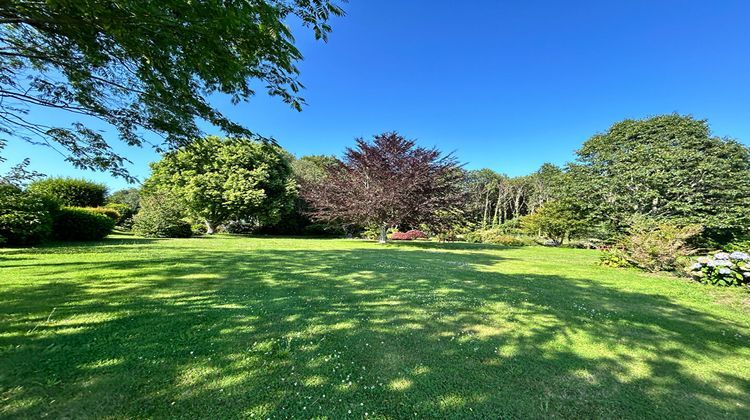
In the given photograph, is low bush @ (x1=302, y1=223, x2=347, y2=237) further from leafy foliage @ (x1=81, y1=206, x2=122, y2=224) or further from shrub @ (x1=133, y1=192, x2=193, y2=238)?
leafy foliage @ (x1=81, y1=206, x2=122, y2=224)

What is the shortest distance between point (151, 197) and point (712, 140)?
32483mm

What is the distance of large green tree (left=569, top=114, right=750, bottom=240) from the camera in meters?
15.0

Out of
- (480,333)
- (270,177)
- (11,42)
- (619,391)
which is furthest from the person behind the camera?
(270,177)

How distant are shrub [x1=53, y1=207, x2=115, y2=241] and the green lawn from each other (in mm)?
7076

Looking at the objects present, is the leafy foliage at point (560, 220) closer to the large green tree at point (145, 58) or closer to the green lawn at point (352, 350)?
the green lawn at point (352, 350)

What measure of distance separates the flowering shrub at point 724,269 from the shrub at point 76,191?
24685 mm

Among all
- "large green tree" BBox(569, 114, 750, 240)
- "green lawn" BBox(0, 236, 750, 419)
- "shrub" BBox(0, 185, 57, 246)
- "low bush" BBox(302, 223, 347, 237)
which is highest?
"large green tree" BBox(569, 114, 750, 240)

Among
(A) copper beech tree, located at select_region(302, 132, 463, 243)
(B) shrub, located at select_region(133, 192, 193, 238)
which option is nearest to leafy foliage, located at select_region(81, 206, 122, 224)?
(B) shrub, located at select_region(133, 192, 193, 238)

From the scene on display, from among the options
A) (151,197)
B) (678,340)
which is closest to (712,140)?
(678,340)

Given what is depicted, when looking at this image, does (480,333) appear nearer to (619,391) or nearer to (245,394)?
(619,391)

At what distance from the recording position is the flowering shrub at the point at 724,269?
6320mm

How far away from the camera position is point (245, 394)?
6.77ft

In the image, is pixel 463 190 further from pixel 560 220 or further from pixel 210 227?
pixel 210 227

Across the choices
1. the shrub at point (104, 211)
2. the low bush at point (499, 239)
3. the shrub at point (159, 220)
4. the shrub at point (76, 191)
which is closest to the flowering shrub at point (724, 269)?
the low bush at point (499, 239)
